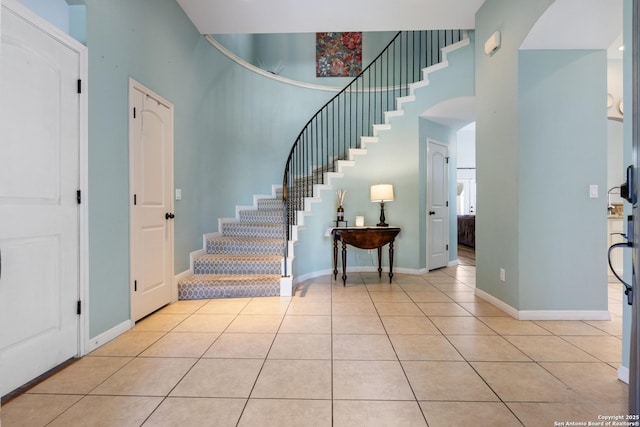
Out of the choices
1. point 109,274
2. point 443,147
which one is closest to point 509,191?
point 443,147

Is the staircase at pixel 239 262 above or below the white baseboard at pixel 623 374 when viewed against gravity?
above

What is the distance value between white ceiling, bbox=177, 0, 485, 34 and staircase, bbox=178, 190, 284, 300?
2.53m

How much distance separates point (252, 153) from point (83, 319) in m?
3.76

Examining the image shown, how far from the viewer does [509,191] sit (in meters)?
2.85

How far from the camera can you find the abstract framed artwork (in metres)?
6.38

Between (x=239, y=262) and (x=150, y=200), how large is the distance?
1272 mm

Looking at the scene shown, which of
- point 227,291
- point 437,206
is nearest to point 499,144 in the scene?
point 437,206

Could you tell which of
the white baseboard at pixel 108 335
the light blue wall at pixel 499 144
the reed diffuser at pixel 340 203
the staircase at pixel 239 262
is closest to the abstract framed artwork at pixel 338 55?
the reed diffuser at pixel 340 203

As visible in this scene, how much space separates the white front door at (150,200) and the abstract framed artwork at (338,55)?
403 cm

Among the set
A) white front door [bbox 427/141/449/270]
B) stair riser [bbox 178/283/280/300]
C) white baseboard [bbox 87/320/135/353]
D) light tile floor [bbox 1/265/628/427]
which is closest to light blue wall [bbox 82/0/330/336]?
white baseboard [bbox 87/320/135/353]

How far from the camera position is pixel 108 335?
7.61 feet

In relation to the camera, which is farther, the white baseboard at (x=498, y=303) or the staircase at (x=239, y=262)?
the staircase at (x=239, y=262)

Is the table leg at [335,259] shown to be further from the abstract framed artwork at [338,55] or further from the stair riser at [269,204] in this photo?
the abstract framed artwork at [338,55]

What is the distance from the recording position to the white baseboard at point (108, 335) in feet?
7.12
